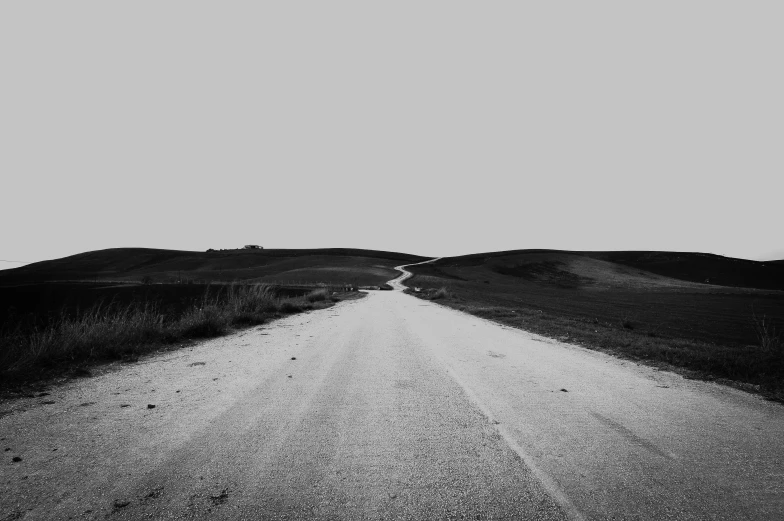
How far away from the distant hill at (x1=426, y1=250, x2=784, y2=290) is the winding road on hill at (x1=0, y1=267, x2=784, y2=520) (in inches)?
2724

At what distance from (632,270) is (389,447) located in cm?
10680

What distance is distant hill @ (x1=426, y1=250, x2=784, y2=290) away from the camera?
76.5m

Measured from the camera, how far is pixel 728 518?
2646 millimetres

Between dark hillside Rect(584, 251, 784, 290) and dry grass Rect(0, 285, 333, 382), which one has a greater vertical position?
dark hillside Rect(584, 251, 784, 290)

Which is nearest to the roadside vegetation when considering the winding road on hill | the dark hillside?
the winding road on hill

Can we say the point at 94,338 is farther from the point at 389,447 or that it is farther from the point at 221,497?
the point at 389,447

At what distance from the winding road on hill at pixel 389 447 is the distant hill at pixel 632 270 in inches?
2724

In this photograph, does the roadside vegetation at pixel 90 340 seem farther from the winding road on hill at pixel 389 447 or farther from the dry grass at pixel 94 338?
the winding road on hill at pixel 389 447

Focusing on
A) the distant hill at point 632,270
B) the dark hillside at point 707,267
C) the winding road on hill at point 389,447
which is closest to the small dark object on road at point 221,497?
the winding road on hill at point 389,447

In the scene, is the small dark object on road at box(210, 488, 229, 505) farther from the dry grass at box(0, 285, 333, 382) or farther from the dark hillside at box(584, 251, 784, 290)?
the dark hillside at box(584, 251, 784, 290)

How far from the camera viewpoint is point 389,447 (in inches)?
147

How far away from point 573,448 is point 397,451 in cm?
183

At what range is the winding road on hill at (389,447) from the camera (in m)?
2.79

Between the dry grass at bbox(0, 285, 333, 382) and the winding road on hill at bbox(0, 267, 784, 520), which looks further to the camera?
the dry grass at bbox(0, 285, 333, 382)
